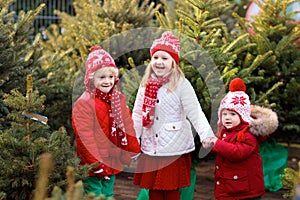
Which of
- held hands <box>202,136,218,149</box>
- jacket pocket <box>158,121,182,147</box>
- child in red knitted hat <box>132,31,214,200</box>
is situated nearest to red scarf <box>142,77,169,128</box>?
child in red knitted hat <box>132,31,214,200</box>

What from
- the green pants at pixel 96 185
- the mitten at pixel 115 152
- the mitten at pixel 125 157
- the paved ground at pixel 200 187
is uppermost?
the mitten at pixel 115 152

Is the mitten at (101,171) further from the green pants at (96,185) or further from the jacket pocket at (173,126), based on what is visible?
the jacket pocket at (173,126)

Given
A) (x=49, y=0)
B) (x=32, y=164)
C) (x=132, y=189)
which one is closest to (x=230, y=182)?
(x=32, y=164)

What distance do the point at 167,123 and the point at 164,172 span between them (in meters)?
0.42

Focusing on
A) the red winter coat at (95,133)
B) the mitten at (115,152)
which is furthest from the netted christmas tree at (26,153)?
the mitten at (115,152)

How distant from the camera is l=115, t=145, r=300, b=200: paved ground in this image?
663cm

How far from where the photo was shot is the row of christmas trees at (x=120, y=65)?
13.8ft

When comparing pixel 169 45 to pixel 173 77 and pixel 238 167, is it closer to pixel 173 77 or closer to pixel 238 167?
pixel 173 77

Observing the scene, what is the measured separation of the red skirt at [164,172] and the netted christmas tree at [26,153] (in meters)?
0.92

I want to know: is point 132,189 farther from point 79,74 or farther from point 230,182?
point 230,182

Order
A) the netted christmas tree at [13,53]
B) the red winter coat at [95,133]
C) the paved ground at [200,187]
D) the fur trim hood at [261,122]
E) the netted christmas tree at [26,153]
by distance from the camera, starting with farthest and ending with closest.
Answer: the paved ground at [200,187], the netted christmas tree at [13,53], the fur trim hood at [261,122], the red winter coat at [95,133], the netted christmas tree at [26,153]

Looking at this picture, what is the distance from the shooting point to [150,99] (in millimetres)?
5047

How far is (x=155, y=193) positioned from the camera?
5160mm

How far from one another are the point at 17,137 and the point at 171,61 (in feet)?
5.04
